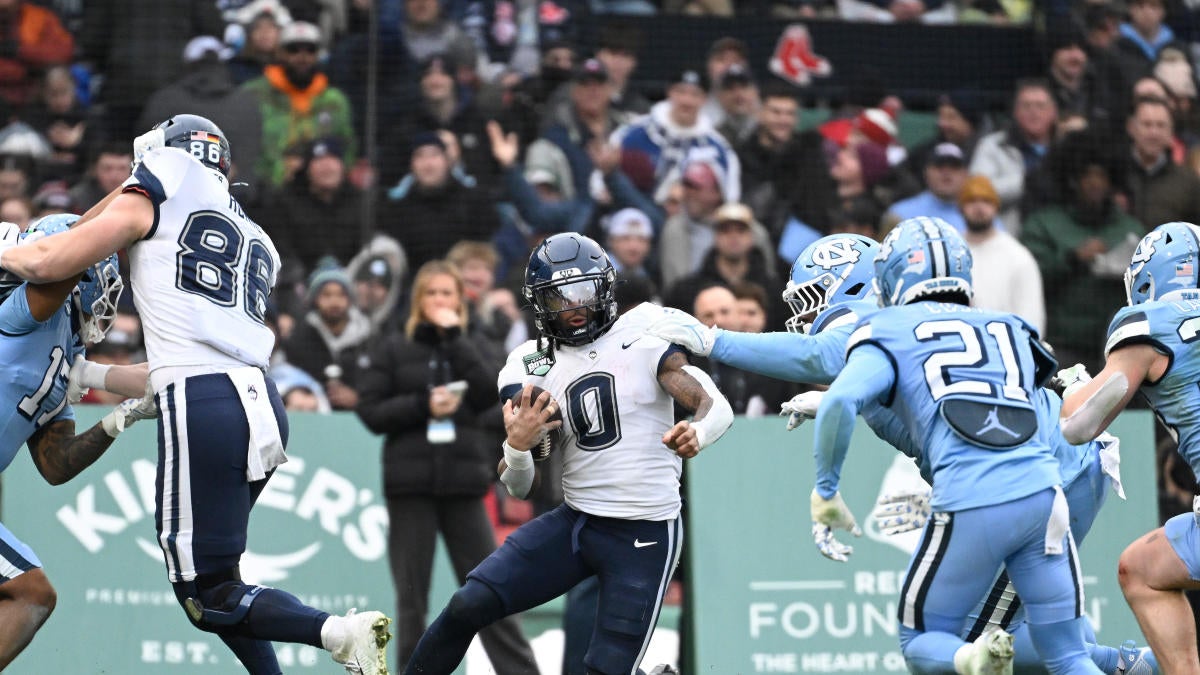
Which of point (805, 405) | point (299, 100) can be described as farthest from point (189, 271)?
point (299, 100)

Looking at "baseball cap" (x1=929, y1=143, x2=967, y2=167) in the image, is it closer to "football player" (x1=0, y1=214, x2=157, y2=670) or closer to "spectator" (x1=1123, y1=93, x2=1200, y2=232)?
"spectator" (x1=1123, y1=93, x2=1200, y2=232)

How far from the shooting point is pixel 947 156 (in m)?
11.7

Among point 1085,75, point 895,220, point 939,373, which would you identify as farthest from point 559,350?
point 1085,75

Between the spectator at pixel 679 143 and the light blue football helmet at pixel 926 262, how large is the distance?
5.82m

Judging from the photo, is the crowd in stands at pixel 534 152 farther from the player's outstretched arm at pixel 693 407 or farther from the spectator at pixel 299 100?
the player's outstretched arm at pixel 693 407

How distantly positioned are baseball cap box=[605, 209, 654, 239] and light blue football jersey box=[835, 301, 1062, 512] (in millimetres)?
5448

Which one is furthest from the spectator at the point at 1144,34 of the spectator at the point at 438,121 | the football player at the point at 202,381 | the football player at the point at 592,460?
the football player at the point at 202,381

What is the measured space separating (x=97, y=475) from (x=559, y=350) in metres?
3.84

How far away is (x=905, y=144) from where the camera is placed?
12.5 meters

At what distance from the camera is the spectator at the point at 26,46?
12031 mm

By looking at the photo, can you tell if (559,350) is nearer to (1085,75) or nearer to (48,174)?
(48,174)

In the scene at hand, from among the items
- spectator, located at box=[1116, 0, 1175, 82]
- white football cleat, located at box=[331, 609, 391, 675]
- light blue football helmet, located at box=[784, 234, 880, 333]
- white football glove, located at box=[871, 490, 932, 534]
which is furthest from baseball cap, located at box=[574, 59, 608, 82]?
white football cleat, located at box=[331, 609, 391, 675]

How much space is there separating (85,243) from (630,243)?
5429mm

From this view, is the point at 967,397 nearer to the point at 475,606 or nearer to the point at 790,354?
the point at 790,354
